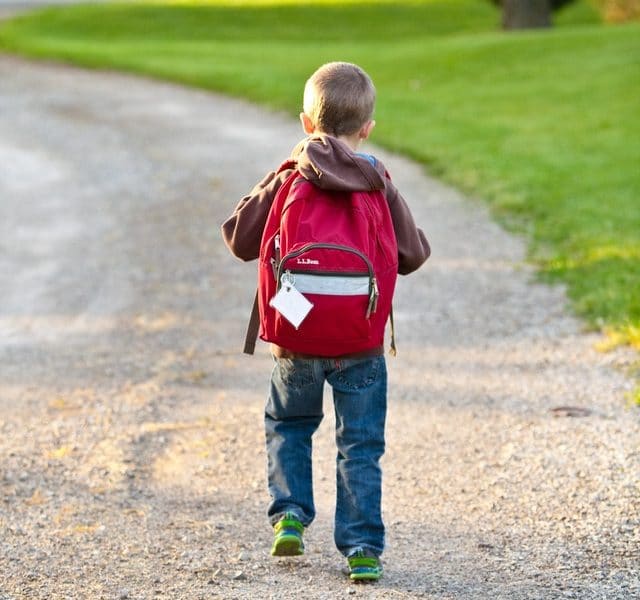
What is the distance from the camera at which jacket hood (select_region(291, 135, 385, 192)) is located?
3422 mm

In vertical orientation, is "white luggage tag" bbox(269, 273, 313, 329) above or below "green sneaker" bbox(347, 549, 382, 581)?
above

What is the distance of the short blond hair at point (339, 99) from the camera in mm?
3488

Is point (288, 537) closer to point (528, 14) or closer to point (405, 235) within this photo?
point (405, 235)

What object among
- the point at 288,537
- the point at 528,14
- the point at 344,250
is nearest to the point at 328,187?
the point at 344,250

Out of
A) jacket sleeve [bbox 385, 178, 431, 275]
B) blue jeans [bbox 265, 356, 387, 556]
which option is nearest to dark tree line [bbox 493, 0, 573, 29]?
jacket sleeve [bbox 385, 178, 431, 275]

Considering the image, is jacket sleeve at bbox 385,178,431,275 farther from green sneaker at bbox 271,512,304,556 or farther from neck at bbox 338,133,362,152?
green sneaker at bbox 271,512,304,556

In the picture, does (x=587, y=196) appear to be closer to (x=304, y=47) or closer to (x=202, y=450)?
(x=202, y=450)

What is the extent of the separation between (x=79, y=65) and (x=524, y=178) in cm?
1263

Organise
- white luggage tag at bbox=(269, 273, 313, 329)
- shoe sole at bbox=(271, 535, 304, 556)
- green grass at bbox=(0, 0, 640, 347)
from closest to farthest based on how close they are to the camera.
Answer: white luggage tag at bbox=(269, 273, 313, 329) < shoe sole at bbox=(271, 535, 304, 556) < green grass at bbox=(0, 0, 640, 347)

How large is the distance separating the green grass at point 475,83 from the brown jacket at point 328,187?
3014 mm

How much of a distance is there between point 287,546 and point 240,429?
1.66m

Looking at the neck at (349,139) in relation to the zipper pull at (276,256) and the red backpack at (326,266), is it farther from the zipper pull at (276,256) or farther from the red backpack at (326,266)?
the zipper pull at (276,256)

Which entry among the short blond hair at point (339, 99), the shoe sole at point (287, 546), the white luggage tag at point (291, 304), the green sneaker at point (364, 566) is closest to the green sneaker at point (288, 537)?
the shoe sole at point (287, 546)

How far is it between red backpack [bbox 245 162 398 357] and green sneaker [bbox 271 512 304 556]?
1.85ft
